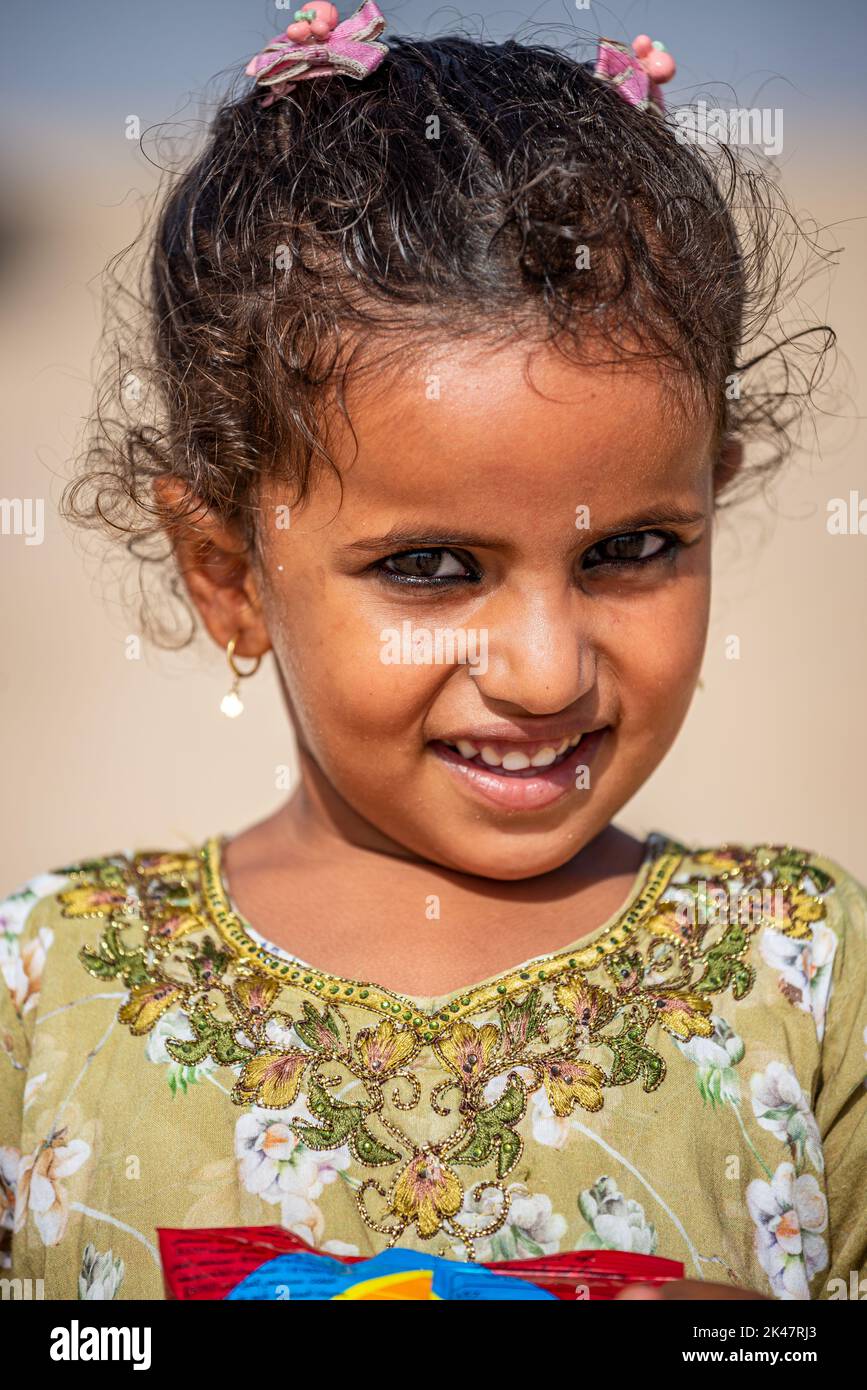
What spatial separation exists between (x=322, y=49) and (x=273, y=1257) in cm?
137

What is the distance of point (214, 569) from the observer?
183 centimetres

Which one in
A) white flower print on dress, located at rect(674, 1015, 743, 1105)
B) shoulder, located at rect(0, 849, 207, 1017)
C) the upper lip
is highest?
the upper lip

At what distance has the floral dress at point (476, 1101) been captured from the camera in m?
1.54

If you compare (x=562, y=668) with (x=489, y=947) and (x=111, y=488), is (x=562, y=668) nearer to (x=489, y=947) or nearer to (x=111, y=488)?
(x=489, y=947)

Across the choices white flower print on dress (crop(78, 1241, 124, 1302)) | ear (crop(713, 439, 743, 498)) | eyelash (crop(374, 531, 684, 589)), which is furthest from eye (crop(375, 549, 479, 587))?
white flower print on dress (crop(78, 1241, 124, 1302))

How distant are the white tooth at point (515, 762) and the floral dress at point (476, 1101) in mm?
241

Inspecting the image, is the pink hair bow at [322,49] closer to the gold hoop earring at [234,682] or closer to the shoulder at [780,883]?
the gold hoop earring at [234,682]

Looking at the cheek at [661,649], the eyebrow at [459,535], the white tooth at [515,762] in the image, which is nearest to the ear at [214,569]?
the eyebrow at [459,535]

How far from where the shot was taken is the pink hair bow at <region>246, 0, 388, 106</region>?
5.59ft

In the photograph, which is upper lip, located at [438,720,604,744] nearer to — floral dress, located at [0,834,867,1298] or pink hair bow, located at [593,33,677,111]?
floral dress, located at [0,834,867,1298]

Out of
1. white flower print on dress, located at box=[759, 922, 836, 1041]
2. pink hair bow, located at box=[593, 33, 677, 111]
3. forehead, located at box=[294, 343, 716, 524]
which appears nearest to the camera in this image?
forehead, located at box=[294, 343, 716, 524]

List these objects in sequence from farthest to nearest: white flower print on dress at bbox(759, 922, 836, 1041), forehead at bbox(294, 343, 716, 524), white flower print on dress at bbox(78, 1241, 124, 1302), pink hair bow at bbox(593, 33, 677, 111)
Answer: pink hair bow at bbox(593, 33, 677, 111)
white flower print on dress at bbox(759, 922, 836, 1041)
white flower print on dress at bbox(78, 1241, 124, 1302)
forehead at bbox(294, 343, 716, 524)

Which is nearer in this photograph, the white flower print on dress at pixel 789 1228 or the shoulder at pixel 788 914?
the white flower print on dress at pixel 789 1228

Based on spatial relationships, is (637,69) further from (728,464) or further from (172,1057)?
(172,1057)
